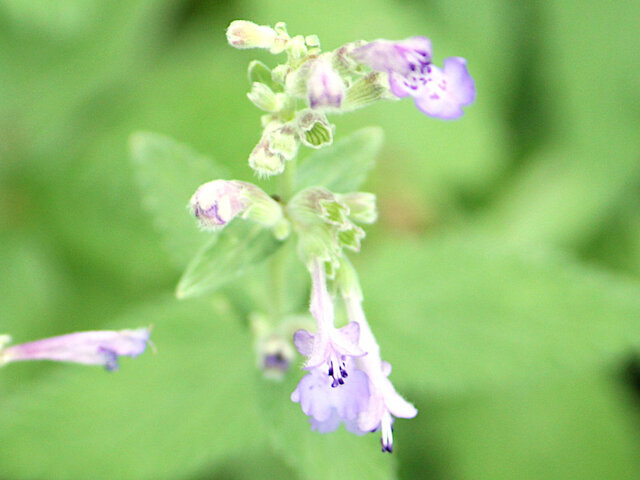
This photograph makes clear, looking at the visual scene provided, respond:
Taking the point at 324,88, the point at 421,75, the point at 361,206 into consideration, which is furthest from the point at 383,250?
the point at 324,88

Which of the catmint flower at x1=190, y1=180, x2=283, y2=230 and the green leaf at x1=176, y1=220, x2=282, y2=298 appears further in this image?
the green leaf at x1=176, y1=220, x2=282, y2=298

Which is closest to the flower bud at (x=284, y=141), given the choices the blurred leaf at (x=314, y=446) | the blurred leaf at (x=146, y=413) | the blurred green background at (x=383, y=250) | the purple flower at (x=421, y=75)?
the purple flower at (x=421, y=75)

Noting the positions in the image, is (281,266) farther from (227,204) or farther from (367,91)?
(367,91)

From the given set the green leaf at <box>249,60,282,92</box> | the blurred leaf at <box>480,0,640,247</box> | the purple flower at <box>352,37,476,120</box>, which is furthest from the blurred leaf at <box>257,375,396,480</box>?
the blurred leaf at <box>480,0,640,247</box>

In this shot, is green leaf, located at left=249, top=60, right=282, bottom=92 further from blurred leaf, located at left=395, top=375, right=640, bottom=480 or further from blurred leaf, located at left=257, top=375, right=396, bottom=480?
blurred leaf, located at left=395, top=375, right=640, bottom=480

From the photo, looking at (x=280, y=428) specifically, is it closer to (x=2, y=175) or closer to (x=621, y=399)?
(x=621, y=399)

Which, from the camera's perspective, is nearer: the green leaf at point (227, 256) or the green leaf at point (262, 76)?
the green leaf at point (262, 76)

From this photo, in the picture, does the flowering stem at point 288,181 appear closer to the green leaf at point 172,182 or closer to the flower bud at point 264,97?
the flower bud at point 264,97
